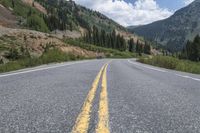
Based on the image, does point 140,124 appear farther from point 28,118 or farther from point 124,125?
point 28,118

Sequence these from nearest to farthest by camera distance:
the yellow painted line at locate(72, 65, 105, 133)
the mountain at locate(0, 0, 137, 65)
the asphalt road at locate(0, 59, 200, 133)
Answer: the yellow painted line at locate(72, 65, 105, 133) → the asphalt road at locate(0, 59, 200, 133) → the mountain at locate(0, 0, 137, 65)

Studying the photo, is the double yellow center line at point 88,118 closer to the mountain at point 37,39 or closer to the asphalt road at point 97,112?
the asphalt road at point 97,112

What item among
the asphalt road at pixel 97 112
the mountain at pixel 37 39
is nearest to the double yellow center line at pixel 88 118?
the asphalt road at pixel 97 112

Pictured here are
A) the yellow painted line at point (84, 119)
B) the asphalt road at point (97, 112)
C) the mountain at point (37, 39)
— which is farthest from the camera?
the mountain at point (37, 39)

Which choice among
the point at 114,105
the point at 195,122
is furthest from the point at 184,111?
the point at 114,105

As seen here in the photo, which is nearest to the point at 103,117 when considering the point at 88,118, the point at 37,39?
the point at 88,118

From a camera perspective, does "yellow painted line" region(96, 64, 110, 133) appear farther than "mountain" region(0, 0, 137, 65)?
No

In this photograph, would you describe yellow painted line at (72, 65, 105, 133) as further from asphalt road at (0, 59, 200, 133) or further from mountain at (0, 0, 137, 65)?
mountain at (0, 0, 137, 65)

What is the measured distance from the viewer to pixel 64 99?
6.39 meters

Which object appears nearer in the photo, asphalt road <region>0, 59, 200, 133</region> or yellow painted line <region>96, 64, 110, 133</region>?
yellow painted line <region>96, 64, 110, 133</region>

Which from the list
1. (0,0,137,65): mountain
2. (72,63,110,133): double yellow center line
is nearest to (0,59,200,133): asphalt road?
(72,63,110,133): double yellow center line

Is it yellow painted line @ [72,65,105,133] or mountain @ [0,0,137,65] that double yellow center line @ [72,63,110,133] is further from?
mountain @ [0,0,137,65]

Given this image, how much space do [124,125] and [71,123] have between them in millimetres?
759

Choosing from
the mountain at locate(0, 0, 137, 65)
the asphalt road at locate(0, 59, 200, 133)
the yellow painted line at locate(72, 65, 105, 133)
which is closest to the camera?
the yellow painted line at locate(72, 65, 105, 133)
